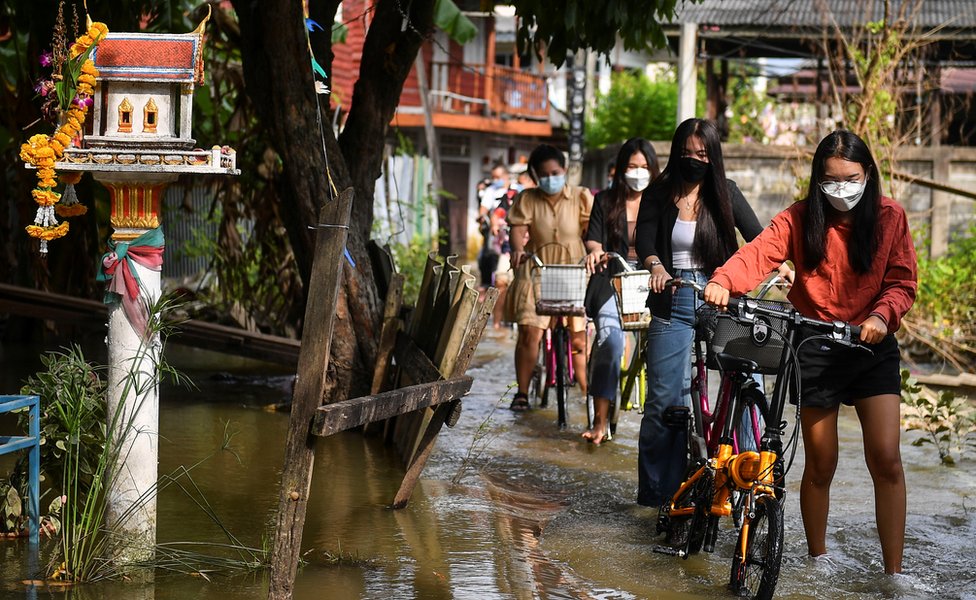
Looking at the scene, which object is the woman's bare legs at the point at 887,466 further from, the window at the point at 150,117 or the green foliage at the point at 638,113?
the green foliage at the point at 638,113

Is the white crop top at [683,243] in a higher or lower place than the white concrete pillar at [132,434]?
higher

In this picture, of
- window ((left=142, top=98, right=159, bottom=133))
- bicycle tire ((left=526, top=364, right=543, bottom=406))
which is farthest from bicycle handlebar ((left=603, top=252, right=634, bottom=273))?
window ((left=142, top=98, right=159, bottom=133))

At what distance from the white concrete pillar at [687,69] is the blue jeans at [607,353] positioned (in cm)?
962

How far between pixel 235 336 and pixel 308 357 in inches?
222

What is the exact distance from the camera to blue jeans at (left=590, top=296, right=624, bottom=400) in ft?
28.7

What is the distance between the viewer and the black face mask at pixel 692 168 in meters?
6.38

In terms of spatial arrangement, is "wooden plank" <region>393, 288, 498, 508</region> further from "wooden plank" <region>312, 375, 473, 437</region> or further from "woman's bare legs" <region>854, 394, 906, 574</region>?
"woman's bare legs" <region>854, 394, 906, 574</region>

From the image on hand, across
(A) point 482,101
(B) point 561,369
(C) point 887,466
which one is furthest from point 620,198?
(A) point 482,101

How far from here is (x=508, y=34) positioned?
4066 centimetres

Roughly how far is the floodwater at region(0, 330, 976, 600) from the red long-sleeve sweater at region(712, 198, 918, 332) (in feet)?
3.93

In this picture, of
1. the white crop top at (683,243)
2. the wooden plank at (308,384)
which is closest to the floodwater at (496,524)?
the wooden plank at (308,384)

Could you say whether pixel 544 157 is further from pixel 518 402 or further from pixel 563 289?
pixel 518 402

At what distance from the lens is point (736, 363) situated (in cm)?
549

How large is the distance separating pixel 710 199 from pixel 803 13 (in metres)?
12.3
